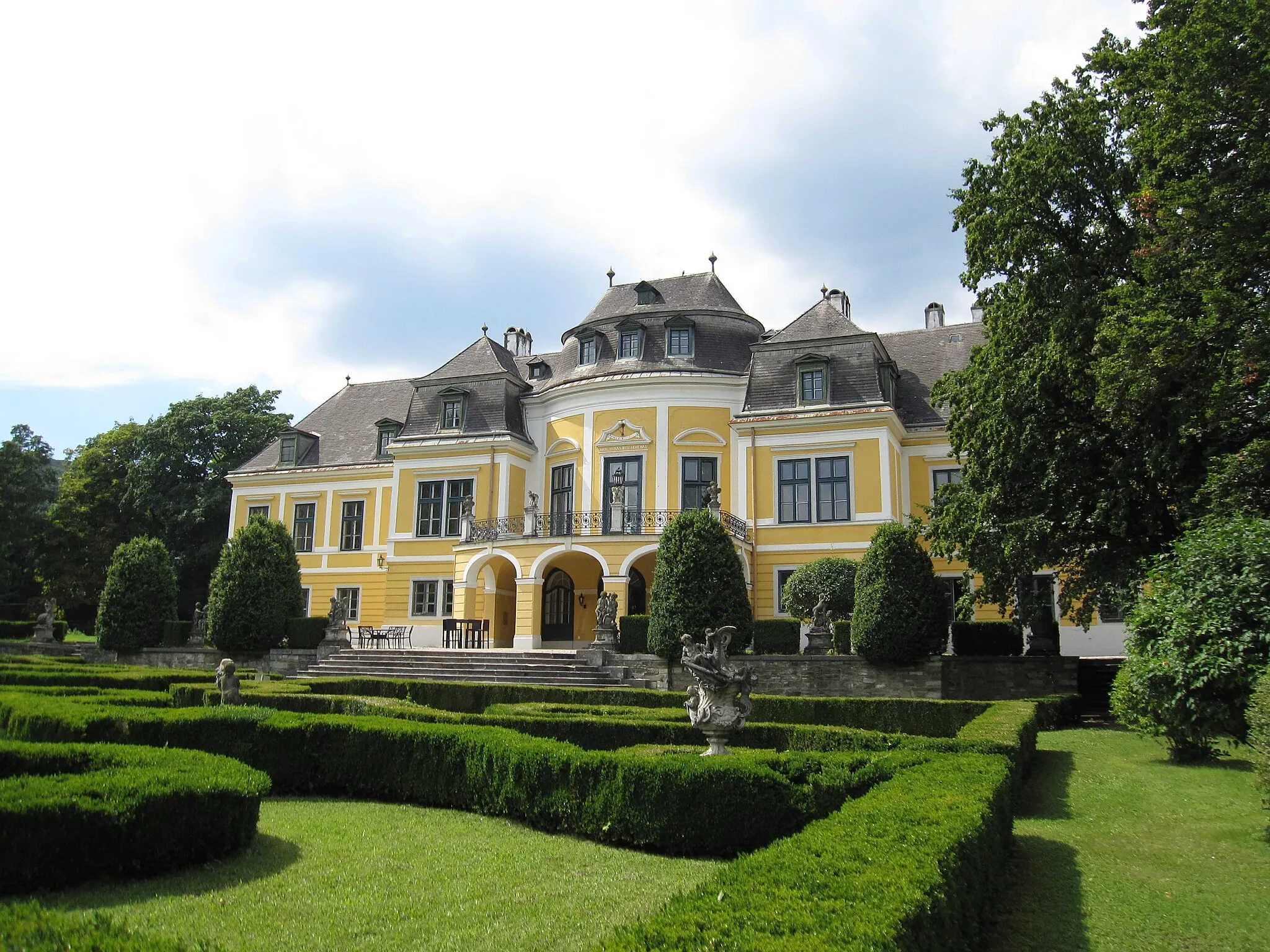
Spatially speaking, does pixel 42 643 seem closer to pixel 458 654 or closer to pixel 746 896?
pixel 458 654

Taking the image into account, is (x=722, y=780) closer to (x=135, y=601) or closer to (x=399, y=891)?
A: (x=399, y=891)

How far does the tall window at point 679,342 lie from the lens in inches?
1211

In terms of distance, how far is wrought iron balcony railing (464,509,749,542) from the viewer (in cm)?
2773

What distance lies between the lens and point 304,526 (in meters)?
37.7

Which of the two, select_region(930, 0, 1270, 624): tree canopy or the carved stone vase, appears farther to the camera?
select_region(930, 0, 1270, 624): tree canopy

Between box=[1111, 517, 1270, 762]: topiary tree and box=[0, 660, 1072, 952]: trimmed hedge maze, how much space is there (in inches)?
65.9

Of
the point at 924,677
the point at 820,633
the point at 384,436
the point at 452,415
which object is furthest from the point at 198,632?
the point at 924,677

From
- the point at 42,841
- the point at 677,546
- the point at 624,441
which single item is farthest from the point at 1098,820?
the point at 624,441

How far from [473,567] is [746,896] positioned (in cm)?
2567

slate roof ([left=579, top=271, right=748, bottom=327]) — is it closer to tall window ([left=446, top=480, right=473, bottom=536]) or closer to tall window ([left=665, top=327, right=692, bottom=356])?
tall window ([left=665, top=327, right=692, bottom=356])

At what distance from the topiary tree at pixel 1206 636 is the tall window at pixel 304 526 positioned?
32.5 meters

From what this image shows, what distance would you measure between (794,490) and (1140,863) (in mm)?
21225

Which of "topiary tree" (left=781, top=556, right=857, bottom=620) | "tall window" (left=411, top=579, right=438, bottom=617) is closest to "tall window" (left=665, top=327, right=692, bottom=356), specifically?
"topiary tree" (left=781, top=556, right=857, bottom=620)

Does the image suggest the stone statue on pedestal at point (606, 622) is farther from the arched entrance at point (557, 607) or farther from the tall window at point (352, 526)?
the tall window at point (352, 526)
